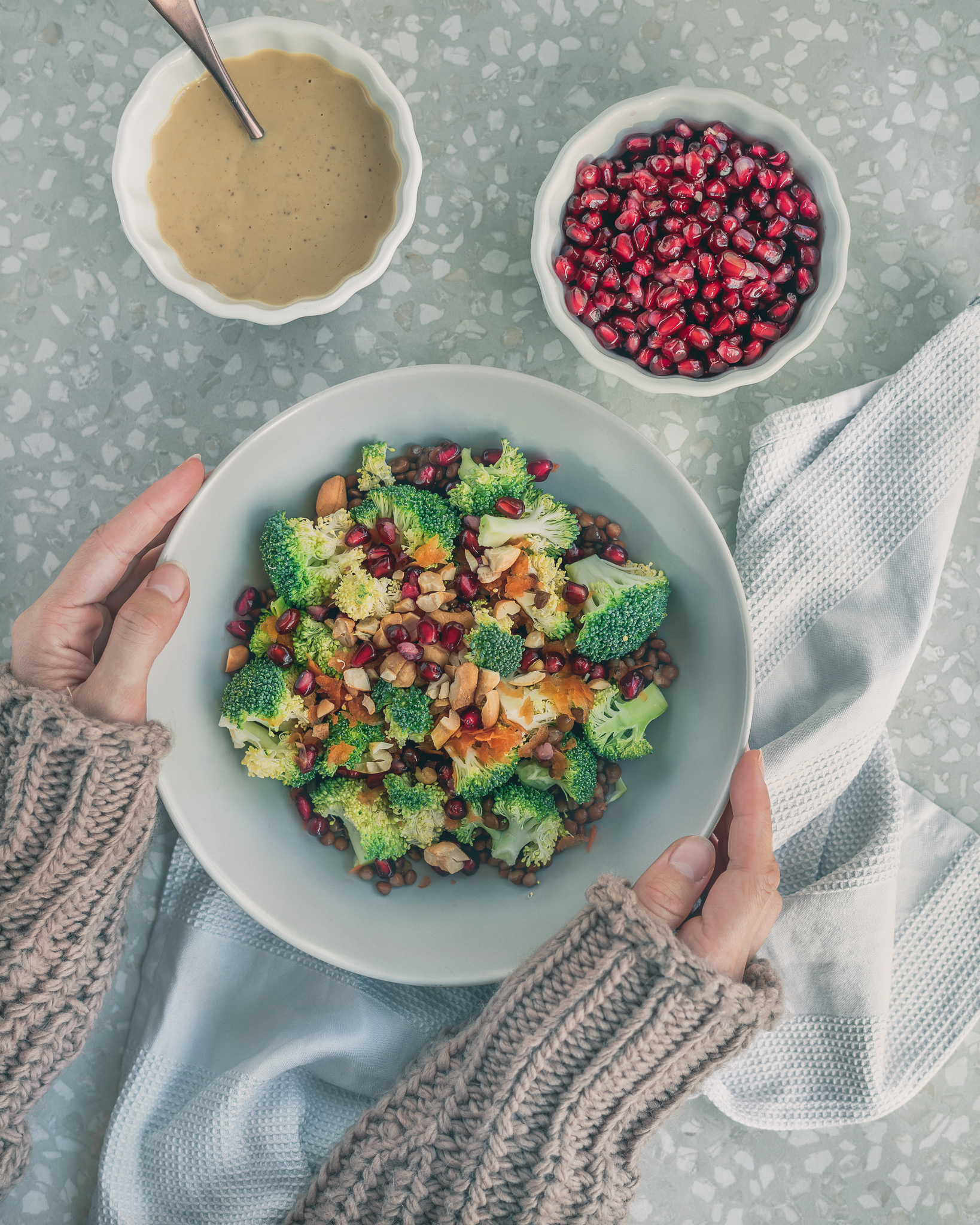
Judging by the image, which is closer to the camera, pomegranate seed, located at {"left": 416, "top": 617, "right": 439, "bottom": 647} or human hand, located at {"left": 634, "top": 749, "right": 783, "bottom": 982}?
human hand, located at {"left": 634, "top": 749, "right": 783, "bottom": 982}

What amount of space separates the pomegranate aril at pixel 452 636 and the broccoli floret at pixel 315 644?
162 mm

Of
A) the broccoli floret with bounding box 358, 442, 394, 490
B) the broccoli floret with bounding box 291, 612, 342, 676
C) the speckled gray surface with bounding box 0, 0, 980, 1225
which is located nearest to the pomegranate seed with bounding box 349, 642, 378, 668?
the broccoli floret with bounding box 291, 612, 342, 676

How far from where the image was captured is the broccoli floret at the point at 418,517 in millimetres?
1403

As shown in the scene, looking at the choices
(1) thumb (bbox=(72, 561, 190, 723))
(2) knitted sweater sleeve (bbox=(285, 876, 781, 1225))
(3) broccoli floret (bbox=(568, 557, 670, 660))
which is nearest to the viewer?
(2) knitted sweater sleeve (bbox=(285, 876, 781, 1225))

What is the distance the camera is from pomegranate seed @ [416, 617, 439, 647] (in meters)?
1.40

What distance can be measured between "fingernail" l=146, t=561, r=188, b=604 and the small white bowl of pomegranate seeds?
27.1 inches

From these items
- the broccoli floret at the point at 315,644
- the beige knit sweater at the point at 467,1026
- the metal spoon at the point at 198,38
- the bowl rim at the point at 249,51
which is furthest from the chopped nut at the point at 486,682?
the metal spoon at the point at 198,38

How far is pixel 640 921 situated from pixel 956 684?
858mm

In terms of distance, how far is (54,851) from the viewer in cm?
123

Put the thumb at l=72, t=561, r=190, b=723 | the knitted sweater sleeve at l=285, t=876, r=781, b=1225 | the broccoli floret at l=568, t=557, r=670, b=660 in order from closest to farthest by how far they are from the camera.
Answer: the knitted sweater sleeve at l=285, t=876, r=781, b=1225, the thumb at l=72, t=561, r=190, b=723, the broccoli floret at l=568, t=557, r=670, b=660

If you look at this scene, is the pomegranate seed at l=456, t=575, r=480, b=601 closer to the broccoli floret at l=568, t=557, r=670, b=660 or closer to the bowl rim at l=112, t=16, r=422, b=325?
the broccoli floret at l=568, t=557, r=670, b=660

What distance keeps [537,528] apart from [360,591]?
0.29m

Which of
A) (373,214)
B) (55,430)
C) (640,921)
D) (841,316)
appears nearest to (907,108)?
(841,316)

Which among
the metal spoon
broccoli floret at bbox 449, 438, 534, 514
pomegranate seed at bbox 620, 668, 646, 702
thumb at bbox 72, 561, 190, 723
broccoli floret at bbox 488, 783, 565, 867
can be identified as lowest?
broccoli floret at bbox 488, 783, 565, 867
